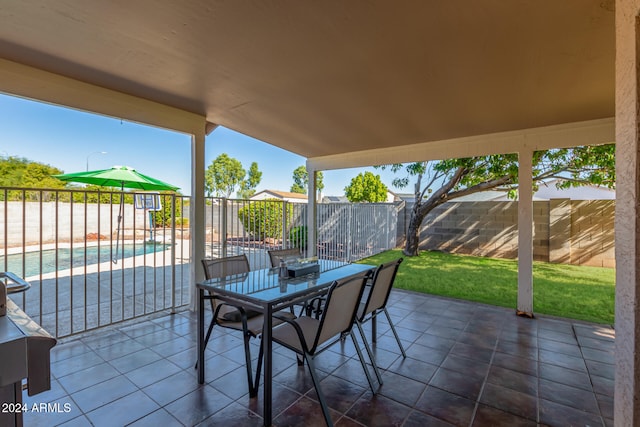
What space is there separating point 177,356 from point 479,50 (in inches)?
141

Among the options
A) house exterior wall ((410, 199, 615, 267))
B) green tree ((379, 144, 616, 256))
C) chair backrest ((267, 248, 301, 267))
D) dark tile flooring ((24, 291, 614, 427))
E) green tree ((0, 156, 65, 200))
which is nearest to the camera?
dark tile flooring ((24, 291, 614, 427))

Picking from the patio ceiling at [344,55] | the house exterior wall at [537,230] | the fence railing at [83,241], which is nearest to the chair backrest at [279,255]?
the fence railing at [83,241]

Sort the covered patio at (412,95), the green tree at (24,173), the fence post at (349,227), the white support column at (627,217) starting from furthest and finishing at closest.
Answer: the green tree at (24,173) < the fence post at (349,227) < the covered patio at (412,95) < the white support column at (627,217)

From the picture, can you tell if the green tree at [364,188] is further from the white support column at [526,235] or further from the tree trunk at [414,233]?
the white support column at [526,235]

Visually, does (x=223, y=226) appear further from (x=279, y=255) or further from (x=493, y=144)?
(x=493, y=144)

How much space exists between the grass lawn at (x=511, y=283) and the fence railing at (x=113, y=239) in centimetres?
237

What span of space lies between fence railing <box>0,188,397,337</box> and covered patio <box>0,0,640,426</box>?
348mm

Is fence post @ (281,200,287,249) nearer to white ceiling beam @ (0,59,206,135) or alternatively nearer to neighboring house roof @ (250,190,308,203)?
white ceiling beam @ (0,59,206,135)

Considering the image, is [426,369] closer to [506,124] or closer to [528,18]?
[528,18]

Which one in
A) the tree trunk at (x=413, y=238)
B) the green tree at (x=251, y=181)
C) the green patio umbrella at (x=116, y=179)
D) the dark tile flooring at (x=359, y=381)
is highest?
the green tree at (x=251, y=181)

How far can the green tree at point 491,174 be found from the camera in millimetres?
5086

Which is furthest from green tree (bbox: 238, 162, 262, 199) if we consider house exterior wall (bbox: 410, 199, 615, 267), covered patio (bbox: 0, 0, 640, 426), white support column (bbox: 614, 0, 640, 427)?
white support column (bbox: 614, 0, 640, 427)

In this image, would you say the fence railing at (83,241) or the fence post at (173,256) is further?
the fence post at (173,256)

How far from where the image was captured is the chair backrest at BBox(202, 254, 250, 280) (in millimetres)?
2670
